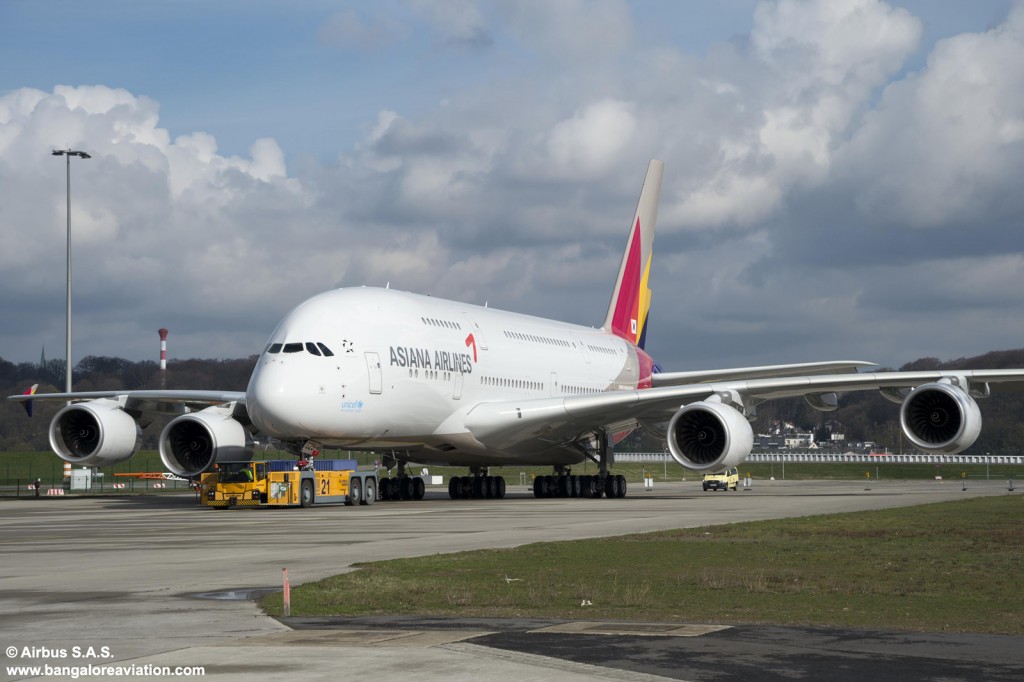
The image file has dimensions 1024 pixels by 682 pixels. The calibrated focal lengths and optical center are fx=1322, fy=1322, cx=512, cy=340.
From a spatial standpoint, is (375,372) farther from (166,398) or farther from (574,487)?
(574,487)

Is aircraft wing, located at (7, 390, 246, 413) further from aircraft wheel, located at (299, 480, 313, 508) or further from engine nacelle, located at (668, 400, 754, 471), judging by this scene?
engine nacelle, located at (668, 400, 754, 471)

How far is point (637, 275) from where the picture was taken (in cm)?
4772

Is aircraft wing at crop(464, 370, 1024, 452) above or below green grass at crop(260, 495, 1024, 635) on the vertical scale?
above

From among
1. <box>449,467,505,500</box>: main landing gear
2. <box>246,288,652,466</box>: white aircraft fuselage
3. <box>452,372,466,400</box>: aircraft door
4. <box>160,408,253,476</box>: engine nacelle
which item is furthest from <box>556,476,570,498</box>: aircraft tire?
<box>160,408,253,476</box>: engine nacelle

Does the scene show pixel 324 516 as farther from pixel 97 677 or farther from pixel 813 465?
pixel 813 465

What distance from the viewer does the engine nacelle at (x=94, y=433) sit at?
34.0m

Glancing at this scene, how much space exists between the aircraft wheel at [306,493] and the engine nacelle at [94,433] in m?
5.94

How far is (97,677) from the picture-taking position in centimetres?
808

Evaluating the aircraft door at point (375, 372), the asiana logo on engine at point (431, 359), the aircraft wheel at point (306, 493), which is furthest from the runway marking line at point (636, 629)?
the asiana logo on engine at point (431, 359)

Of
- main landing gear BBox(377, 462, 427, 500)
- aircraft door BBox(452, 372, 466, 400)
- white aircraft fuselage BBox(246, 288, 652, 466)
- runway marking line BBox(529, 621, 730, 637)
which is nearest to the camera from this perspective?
runway marking line BBox(529, 621, 730, 637)

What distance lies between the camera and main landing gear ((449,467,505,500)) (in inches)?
1474

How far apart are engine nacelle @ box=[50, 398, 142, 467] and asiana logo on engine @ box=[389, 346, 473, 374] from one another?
25.9ft

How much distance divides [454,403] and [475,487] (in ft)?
17.3

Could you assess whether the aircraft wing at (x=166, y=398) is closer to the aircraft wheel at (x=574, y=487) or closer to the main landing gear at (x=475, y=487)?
the main landing gear at (x=475, y=487)
